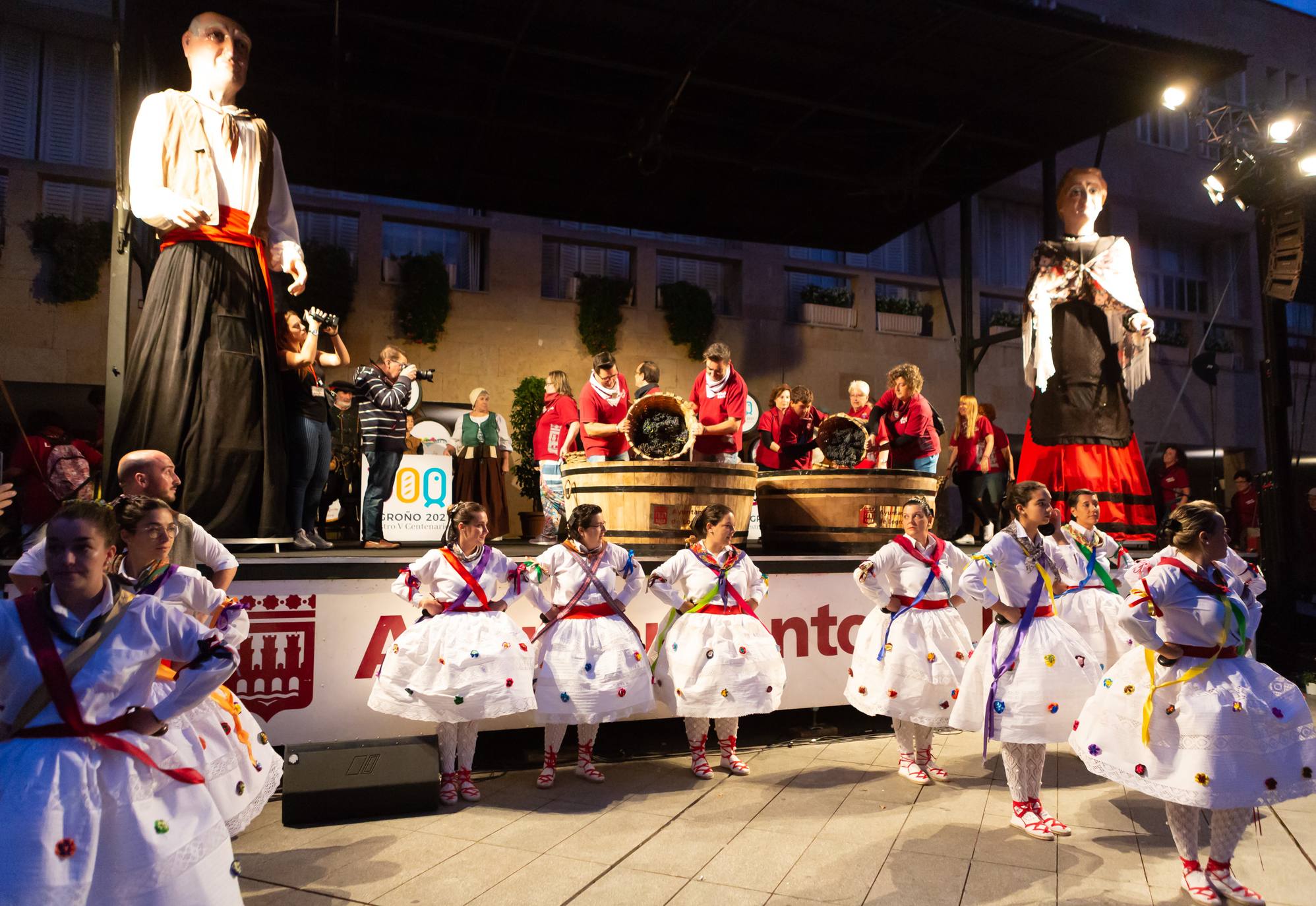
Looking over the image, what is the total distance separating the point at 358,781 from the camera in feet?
13.9

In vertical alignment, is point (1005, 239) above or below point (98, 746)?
above

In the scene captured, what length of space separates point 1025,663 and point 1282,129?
627 cm

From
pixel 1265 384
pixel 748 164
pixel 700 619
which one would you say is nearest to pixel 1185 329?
pixel 1265 384

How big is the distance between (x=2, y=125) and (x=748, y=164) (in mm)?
9633

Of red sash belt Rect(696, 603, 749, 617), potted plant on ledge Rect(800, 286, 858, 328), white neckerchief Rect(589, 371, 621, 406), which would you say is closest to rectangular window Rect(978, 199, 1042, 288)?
potted plant on ledge Rect(800, 286, 858, 328)

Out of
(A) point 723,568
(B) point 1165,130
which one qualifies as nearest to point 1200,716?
(A) point 723,568

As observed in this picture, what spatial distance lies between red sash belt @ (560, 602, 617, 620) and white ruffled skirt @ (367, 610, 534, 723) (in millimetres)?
408

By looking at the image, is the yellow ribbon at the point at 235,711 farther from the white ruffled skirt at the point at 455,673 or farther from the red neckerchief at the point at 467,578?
the red neckerchief at the point at 467,578

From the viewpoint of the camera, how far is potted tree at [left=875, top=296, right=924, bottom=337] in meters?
15.7

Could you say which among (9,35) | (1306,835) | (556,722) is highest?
(9,35)

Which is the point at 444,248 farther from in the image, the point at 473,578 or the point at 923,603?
the point at 923,603

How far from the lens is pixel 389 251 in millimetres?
12945

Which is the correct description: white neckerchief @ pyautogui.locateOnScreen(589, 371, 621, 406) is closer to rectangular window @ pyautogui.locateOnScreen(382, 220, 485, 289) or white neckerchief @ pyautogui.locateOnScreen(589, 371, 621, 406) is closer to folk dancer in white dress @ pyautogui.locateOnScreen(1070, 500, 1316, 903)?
folk dancer in white dress @ pyautogui.locateOnScreen(1070, 500, 1316, 903)

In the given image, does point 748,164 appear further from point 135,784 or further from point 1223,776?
point 135,784
